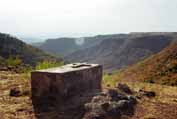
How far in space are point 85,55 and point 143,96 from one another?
14839 cm

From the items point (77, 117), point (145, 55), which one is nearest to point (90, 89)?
point (77, 117)

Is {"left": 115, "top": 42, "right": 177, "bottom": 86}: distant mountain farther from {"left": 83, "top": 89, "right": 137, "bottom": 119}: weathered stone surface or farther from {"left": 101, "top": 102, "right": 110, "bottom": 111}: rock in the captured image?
{"left": 101, "top": 102, "right": 110, "bottom": 111}: rock

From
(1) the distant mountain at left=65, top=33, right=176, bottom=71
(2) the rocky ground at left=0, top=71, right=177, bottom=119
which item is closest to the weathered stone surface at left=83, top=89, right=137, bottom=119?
(2) the rocky ground at left=0, top=71, right=177, bottom=119

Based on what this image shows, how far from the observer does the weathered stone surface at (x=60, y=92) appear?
13040mm

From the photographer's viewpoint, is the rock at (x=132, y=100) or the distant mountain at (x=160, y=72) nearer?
the rock at (x=132, y=100)

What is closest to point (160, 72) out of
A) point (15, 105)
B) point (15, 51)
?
point (15, 105)

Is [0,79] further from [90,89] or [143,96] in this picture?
[143,96]

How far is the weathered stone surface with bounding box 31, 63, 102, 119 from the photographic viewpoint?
13040 millimetres

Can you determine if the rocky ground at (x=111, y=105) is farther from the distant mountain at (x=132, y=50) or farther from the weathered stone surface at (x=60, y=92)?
the distant mountain at (x=132, y=50)

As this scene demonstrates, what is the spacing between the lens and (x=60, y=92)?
1336 centimetres

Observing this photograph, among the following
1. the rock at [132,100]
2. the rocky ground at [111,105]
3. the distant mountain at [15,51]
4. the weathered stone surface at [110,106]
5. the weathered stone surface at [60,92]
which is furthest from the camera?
the distant mountain at [15,51]

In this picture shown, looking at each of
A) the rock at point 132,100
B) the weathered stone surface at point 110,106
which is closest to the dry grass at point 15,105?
the weathered stone surface at point 110,106

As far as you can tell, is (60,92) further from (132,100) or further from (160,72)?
(160,72)

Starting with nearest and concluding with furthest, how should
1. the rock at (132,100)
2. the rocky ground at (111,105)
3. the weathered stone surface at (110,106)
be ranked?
the weathered stone surface at (110,106) → the rocky ground at (111,105) → the rock at (132,100)
